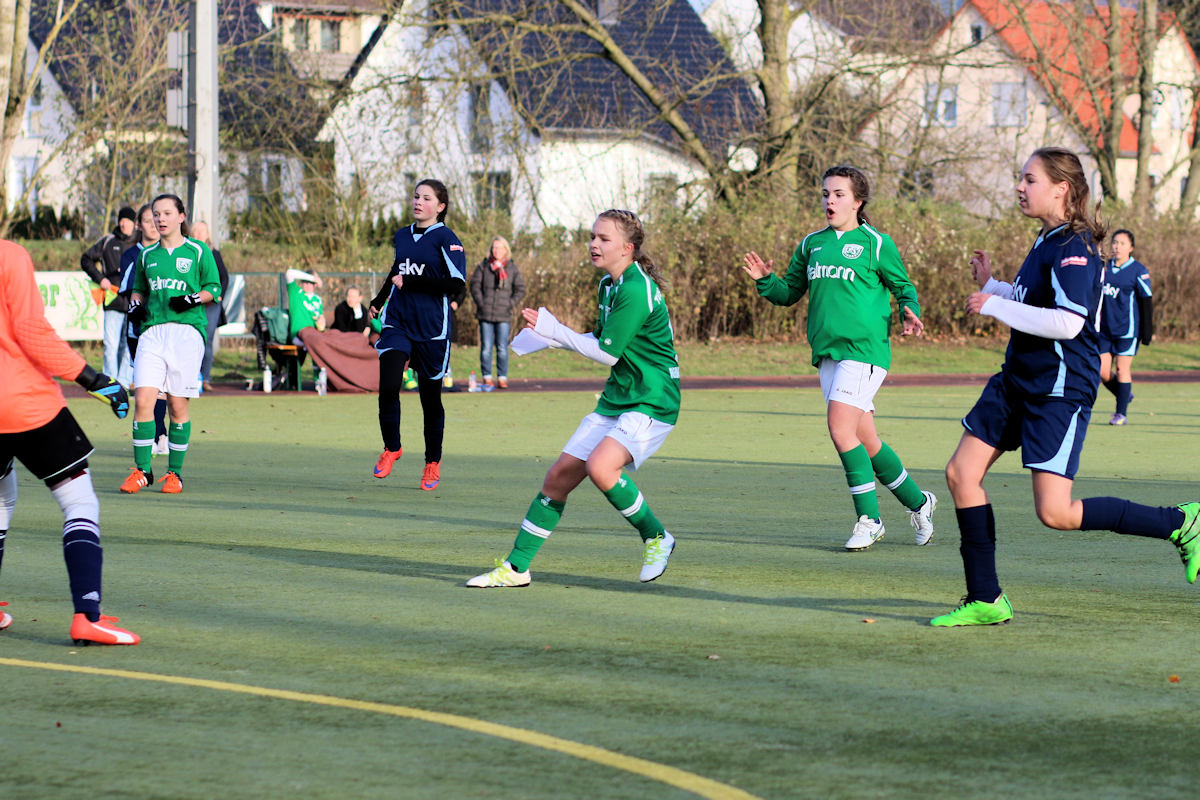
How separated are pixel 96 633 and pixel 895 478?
14.9 ft

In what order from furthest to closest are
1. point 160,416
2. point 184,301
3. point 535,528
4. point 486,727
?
point 160,416
point 184,301
point 535,528
point 486,727

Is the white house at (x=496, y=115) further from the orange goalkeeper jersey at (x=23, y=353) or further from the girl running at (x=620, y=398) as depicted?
the orange goalkeeper jersey at (x=23, y=353)

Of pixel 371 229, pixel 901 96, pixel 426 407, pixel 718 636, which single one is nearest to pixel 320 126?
pixel 371 229

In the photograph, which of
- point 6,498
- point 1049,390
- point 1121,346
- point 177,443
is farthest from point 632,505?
point 1121,346

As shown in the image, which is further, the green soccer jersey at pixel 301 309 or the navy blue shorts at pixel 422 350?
the green soccer jersey at pixel 301 309

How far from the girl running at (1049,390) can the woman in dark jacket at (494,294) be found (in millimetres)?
15780

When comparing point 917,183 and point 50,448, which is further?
point 917,183

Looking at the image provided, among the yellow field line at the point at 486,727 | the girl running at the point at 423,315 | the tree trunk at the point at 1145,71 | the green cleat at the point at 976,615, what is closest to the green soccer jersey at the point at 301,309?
the girl running at the point at 423,315

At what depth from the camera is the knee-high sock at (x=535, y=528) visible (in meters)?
7.23

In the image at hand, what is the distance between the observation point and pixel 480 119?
102 ft

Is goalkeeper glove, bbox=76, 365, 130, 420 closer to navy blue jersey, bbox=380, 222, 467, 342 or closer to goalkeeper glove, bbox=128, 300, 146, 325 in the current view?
goalkeeper glove, bbox=128, 300, 146, 325

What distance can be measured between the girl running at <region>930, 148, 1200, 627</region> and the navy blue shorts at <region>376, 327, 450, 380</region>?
5.90 meters

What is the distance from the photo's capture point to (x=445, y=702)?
5.12 metres

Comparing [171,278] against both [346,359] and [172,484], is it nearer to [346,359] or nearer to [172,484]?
[172,484]
